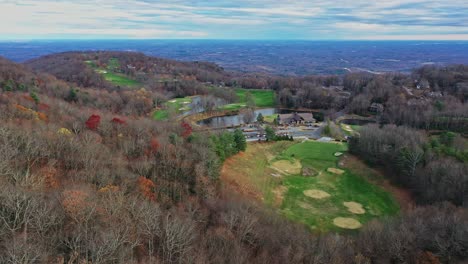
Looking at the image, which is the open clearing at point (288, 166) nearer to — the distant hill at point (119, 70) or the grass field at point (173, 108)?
the grass field at point (173, 108)

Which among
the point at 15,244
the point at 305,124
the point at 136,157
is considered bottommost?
the point at 305,124

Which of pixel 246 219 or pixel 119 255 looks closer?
pixel 119 255

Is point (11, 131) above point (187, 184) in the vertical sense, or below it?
above

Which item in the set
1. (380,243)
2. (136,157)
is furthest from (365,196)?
(136,157)

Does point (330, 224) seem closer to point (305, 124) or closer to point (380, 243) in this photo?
point (380, 243)

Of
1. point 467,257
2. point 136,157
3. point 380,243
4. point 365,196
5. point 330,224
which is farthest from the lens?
point 365,196

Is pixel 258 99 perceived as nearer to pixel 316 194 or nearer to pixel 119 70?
pixel 119 70
